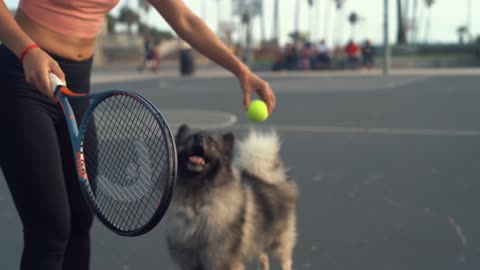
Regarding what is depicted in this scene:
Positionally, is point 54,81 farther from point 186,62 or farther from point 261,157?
point 186,62

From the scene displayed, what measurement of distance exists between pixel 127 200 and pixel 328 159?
5.95 m

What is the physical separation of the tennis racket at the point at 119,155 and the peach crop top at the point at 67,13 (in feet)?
0.93

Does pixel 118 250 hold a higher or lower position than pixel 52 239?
lower

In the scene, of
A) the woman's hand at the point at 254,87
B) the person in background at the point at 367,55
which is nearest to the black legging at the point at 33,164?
the woman's hand at the point at 254,87

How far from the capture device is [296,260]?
14.5 feet

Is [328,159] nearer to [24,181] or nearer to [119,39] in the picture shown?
[24,181]

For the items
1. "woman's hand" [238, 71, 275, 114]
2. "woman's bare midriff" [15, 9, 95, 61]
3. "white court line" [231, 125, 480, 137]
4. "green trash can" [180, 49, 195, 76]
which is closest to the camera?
"woman's bare midriff" [15, 9, 95, 61]

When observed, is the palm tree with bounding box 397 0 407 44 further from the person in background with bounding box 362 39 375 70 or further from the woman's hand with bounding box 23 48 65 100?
the woman's hand with bounding box 23 48 65 100

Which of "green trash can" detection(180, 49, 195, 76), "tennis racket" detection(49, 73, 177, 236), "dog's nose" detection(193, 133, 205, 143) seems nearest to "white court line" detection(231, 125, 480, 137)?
"dog's nose" detection(193, 133, 205, 143)

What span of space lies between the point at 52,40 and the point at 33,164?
52cm

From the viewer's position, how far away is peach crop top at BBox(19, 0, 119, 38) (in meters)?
2.57

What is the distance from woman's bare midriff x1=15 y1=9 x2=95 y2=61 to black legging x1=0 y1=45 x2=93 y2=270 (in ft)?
0.16

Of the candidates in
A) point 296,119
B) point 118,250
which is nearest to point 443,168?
point 118,250

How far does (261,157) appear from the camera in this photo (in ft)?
13.9
